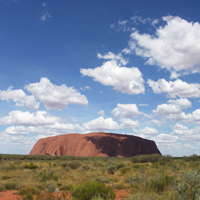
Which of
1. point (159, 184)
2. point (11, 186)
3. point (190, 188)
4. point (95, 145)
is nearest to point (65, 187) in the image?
point (11, 186)

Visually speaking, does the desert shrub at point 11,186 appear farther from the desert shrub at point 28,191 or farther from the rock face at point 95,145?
the rock face at point 95,145

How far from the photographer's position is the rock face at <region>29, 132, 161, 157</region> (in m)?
67.0

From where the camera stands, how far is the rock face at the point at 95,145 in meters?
67.0

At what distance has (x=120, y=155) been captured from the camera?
66688 mm

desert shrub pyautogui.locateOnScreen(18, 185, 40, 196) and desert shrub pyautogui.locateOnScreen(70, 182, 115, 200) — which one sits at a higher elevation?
desert shrub pyautogui.locateOnScreen(70, 182, 115, 200)

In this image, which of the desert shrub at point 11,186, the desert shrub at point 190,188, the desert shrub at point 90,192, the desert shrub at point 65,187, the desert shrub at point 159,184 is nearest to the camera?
the desert shrub at point 190,188

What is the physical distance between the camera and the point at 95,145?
67.9 metres

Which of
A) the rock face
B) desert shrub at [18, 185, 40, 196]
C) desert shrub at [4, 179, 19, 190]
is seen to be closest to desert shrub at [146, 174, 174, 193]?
desert shrub at [18, 185, 40, 196]

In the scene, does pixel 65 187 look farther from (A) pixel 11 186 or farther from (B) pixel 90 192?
(B) pixel 90 192

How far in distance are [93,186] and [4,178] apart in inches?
295

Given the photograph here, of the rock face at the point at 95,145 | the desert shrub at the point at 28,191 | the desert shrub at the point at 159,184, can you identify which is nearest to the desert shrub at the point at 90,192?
the desert shrub at the point at 159,184

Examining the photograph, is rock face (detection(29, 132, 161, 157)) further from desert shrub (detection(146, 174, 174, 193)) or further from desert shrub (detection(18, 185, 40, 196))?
desert shrub (detection(146, 174, 174, 193))

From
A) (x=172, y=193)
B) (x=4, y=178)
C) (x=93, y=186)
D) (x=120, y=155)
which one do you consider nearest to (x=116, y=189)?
(x=93, y=186)

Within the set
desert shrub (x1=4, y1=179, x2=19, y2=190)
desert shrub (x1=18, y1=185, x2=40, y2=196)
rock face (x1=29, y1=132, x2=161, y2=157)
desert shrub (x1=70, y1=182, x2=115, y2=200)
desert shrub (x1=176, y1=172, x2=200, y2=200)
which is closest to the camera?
desert shrub (x1=176, y1=172, x2=200, y2=200)
